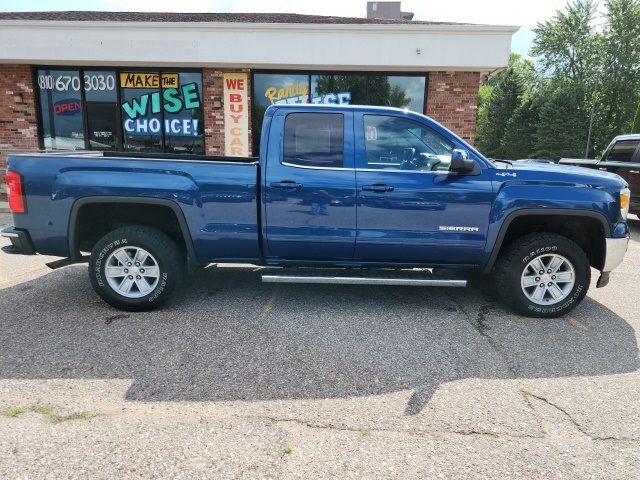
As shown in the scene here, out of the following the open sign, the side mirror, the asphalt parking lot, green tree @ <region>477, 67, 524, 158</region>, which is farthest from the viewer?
green tree @ <region>477, 67, 524, 158</region>

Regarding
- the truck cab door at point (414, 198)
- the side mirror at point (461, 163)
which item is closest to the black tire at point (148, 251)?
the truck cab door at point (414, 198)

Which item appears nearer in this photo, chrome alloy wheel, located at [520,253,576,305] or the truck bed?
the truck bed

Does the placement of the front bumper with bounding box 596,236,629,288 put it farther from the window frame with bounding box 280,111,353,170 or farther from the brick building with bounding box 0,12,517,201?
the brick building with bounding box 0,12,517,201

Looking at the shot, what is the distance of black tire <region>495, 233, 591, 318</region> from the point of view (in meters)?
4.37

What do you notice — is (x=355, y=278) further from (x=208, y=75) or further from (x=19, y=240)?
(x=208, y=75)

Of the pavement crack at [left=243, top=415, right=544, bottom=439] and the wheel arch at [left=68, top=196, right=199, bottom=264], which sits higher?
the wheel arch at [left=68, top=196, right=199, bottom=264]

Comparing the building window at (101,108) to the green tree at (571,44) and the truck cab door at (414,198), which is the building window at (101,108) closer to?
the truck cab door at (414,198)

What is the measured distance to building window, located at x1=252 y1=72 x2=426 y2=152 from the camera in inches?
492

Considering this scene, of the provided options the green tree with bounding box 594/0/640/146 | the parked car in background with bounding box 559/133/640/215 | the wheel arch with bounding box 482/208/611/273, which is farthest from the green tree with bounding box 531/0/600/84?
the wheel arch with bounding box 482/208/611/273

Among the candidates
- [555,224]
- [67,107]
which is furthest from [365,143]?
[67,107]

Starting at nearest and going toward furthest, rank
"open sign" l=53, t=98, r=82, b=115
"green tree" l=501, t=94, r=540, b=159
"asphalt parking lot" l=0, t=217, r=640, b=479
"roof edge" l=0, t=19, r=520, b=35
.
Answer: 1. "asphalt parking lot" l=0, t=217, r=640, b=479
2. "roof edge" l=0, t=19, r=520, b=35
3. "open sign" l=53, t=98, r=82, b=115
4. "green tree" l=501, t=94, r=540, b=159

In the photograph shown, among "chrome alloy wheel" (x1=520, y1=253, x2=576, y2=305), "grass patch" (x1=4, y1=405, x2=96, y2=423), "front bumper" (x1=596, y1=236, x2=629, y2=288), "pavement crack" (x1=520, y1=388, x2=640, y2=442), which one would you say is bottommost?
"pavement crack" (x1=520, y1=388, x2=640, y2=442)

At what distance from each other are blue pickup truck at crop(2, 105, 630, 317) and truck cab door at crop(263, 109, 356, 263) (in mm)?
10

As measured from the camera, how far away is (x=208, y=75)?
40.8ft
